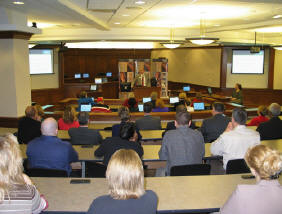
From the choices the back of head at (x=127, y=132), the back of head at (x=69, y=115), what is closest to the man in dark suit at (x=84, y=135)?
the back of head at (x=69, y=115)

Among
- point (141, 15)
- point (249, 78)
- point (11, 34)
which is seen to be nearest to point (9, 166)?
point (141, 15)

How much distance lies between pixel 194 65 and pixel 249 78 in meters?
3.06

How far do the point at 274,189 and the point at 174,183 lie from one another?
3.48ft

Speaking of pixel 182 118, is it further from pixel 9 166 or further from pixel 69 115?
pixel 69 115

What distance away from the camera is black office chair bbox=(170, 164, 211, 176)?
3230mm

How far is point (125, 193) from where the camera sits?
1.84m

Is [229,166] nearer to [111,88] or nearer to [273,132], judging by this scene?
[273,132]

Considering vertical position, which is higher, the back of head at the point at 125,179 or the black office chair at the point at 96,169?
the back of head at the point at 125,179

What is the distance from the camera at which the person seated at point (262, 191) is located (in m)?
1.99

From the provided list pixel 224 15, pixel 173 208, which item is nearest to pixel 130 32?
pixel 224 15

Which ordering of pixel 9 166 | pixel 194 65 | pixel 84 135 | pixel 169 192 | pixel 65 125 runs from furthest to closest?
pixel 194 65
pixel 65 125
pixel 84 135
pixel 169 192
pixel 9 166

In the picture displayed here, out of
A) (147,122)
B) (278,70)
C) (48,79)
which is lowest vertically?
(147,122)

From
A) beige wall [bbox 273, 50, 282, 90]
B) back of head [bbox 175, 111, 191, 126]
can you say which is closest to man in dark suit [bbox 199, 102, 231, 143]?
back of head [bbox 175, 111, 191, 126]

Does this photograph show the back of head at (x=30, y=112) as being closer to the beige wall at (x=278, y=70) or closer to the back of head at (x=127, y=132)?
the back of head at (x=127, y=132)
